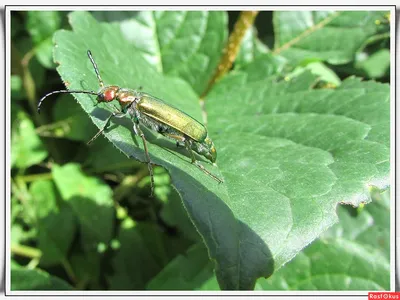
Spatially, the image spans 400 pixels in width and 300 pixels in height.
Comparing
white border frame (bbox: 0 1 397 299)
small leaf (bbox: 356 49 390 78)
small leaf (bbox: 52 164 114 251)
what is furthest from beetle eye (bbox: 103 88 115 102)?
small leaf (bbox: 356 49 390 78)

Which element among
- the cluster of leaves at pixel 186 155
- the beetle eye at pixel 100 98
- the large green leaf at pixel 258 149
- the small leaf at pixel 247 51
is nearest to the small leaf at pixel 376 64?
the cluster of leaves at pixel 186 155

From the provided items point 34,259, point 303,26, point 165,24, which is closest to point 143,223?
point 34,259

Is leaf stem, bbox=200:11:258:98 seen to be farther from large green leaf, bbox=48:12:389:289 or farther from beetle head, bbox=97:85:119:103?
beetle head, bbox=97:85:119:103

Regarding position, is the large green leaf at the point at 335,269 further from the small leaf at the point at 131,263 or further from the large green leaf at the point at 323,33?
the large green leaf at the point at 323,33

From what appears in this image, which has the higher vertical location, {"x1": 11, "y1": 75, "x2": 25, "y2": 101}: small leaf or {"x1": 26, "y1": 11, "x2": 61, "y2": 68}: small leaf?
{"x1": 26, "y1": 11, "x2": 61, "y2": 68}: small leaf

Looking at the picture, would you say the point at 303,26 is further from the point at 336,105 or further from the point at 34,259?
the point at 34,259

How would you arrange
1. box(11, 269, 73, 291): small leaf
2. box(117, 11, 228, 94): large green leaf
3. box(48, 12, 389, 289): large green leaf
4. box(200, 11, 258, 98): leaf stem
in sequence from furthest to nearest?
box(117, 11, 228, 94): large green leaf < box(200, 11, 258, 98): leaf stem < box(11, 269, 73, 291): small leaf < box(48, 12, 389, 289): large green leaf
